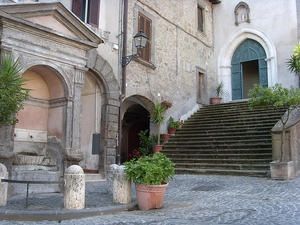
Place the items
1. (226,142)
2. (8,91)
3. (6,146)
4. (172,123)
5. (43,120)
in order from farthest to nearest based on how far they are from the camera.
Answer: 1. (172,123)
2. (226,142)
3. (43,120)
4. (6,146)
5. (8,91)

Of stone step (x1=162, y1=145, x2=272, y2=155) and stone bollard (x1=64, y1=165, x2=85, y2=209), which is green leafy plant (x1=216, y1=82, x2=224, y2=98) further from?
stone bollard (x1=64, y1=165, x2=85, y2=209)

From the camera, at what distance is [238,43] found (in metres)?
19.2

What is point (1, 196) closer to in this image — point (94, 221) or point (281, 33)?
point (94, 221)

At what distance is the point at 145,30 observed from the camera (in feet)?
45.5

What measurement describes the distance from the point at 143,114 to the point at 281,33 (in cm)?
758

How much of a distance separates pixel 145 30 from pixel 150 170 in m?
8.48

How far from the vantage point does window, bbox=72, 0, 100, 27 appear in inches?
439

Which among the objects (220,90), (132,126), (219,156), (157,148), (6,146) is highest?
(220,90)

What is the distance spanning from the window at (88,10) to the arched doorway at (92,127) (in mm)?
1664

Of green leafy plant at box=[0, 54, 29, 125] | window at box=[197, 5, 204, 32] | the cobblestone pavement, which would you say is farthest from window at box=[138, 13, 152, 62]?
green leafy plant at box=[0, 54, 29, 125]

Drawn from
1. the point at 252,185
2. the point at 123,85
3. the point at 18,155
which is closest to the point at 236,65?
the point at 123,85

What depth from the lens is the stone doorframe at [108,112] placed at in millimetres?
11227

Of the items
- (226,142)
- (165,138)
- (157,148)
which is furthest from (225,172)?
(165,138)

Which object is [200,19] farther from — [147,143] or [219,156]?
[219,156]
